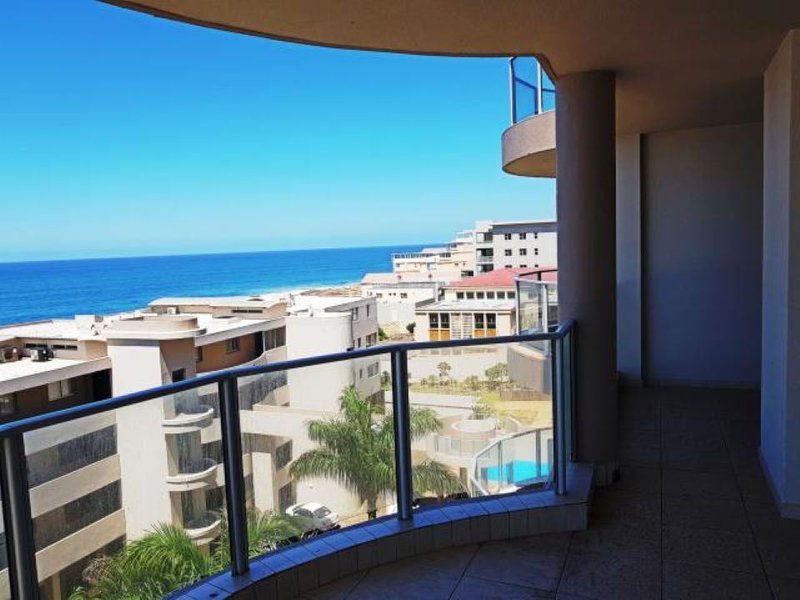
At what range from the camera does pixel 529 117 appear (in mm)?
6461

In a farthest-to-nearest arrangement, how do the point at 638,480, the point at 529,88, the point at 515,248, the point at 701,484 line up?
the point at 515,248, the point at 529,88, the point at 638,480, the point at 701,484

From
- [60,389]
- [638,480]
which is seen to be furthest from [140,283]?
[638,480]

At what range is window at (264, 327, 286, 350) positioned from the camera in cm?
2784

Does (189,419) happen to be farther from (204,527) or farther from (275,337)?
(275,337)

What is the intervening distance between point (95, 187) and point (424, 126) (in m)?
48.1

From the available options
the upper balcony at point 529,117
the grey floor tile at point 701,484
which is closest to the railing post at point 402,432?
the grey floor tile at point 701,484

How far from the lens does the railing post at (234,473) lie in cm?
238

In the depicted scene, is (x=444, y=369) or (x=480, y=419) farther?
(x=480, y=419)

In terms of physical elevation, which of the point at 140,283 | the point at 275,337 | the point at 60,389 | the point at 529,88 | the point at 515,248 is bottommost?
the point at 60,389

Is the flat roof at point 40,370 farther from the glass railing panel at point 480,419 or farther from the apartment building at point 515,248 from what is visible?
the apartment building at point 515,248

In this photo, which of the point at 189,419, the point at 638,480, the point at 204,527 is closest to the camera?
the point at 189,419

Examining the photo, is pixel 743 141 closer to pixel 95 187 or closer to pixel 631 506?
pixel 631 506

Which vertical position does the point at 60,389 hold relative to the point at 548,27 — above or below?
below

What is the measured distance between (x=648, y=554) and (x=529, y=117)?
4797 mm
